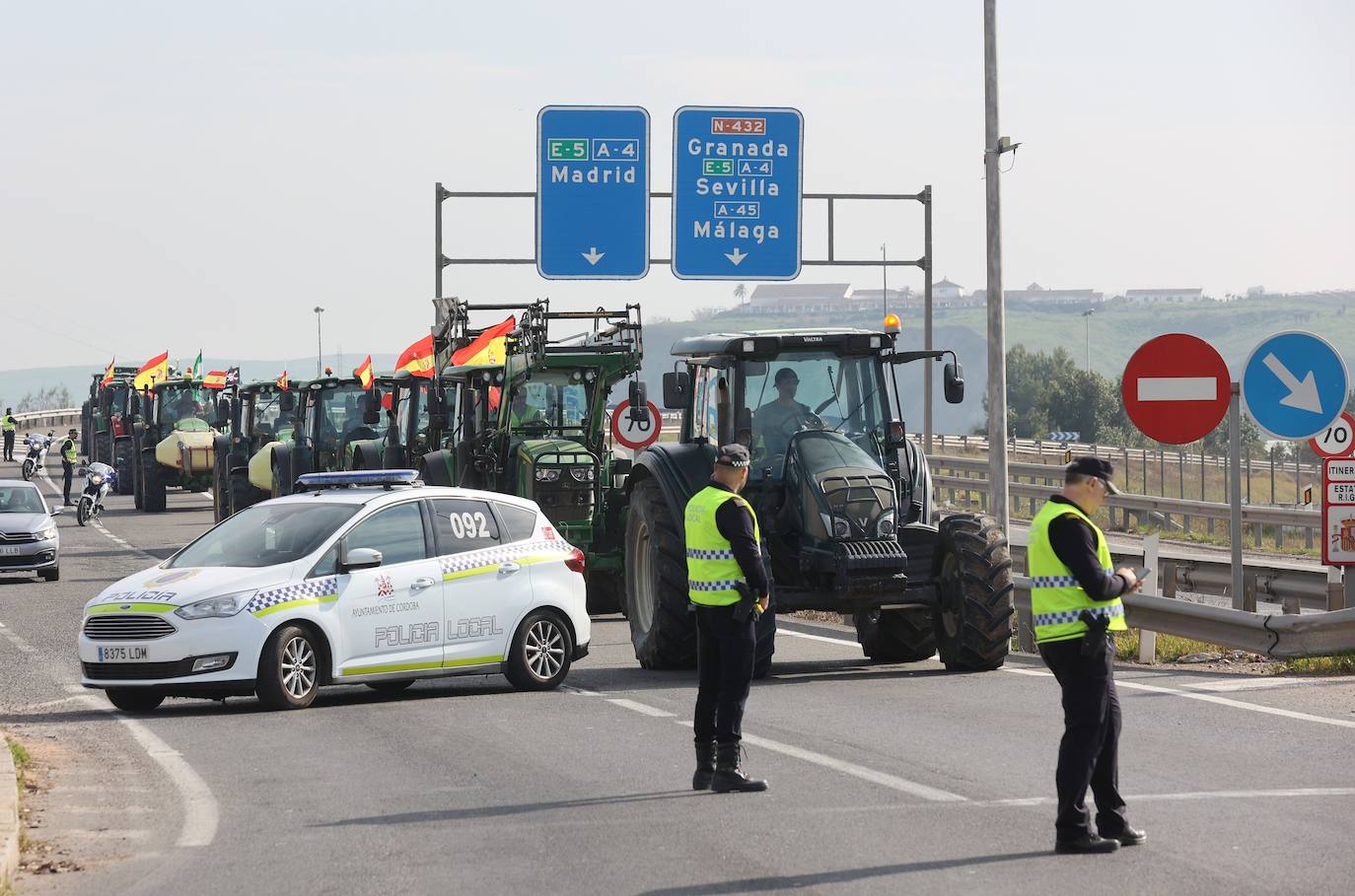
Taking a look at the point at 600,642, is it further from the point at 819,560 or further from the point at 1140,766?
the point at 1140,766

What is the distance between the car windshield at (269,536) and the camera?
14172 millimetres

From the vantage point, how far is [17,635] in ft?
65.3

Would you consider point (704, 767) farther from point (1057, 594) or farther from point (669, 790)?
point (1057, 594)

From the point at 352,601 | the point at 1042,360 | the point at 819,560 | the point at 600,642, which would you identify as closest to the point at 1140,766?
the point at 819,560

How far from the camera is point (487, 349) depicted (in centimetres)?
2528

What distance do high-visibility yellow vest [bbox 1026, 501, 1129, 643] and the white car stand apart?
6.56 m

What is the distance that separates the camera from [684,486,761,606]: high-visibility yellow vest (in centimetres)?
1029

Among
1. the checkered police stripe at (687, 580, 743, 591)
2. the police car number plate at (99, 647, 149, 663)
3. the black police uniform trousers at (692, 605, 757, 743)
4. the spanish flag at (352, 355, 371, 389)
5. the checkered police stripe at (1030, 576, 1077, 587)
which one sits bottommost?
the police car number plate at (99, 647, 149, 663)

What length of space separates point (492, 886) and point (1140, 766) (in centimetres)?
415

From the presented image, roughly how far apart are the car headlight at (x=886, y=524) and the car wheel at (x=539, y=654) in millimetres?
2419

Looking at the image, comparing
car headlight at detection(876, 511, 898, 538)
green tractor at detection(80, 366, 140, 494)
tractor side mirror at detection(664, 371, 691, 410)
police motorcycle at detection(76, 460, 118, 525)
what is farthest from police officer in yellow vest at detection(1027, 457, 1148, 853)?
green tractor at detection(80, 366, 140, 494)

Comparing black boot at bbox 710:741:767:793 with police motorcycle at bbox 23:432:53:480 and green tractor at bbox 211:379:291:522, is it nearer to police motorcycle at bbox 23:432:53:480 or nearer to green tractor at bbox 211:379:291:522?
green tractor at bbox 211:379:291:522

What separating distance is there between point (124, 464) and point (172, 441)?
230 inches

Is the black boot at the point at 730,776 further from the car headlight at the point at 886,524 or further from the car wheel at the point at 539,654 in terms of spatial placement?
the car headlight at the point at 886,524
